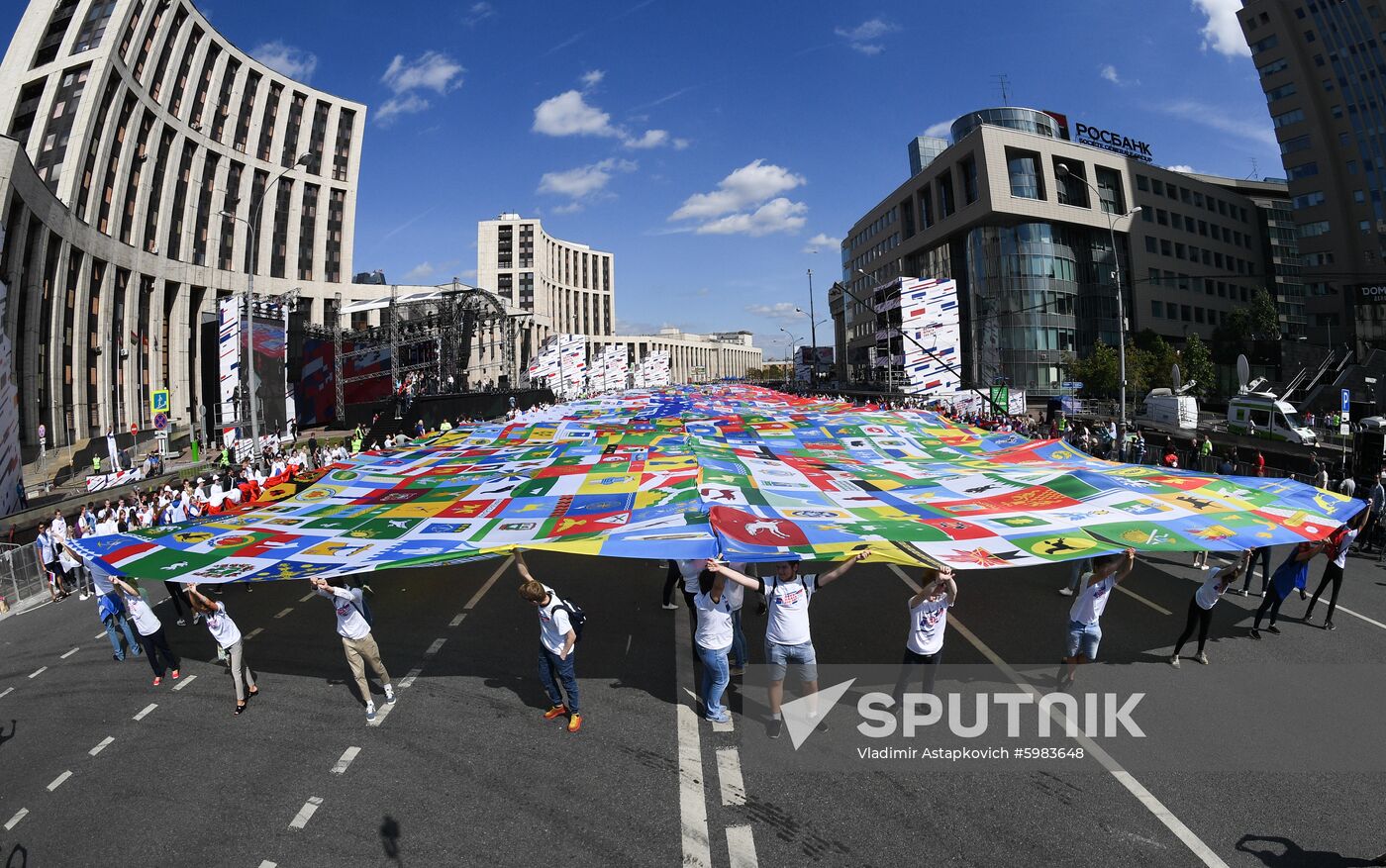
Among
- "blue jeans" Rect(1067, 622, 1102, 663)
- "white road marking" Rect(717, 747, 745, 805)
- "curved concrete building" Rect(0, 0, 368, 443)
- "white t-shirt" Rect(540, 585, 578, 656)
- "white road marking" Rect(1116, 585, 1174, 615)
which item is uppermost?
"curved concrete building" Rect(0, 0, 368, 443)

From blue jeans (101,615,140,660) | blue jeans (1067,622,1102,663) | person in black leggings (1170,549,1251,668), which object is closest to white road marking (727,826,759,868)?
blue jeans (1067,622,1102,663)

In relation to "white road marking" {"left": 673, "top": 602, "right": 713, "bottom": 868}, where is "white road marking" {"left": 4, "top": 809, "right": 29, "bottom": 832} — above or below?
above

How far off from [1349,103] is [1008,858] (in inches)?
3721

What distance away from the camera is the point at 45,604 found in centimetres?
1453

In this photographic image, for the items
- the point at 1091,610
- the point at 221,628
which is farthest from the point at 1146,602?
the point at 221,628

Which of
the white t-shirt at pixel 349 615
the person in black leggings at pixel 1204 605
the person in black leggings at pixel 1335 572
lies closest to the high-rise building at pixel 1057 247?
the person in black leggings at pixel 1335 572

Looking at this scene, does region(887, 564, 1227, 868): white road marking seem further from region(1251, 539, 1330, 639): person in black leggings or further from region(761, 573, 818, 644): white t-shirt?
region(1251, 539, 1330, 639): person in black leggings

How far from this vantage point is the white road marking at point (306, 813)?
5.79 meters

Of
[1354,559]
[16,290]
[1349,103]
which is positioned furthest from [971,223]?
[16,290]

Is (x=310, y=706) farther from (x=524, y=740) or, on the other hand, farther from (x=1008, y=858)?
(x=1008, y=858)

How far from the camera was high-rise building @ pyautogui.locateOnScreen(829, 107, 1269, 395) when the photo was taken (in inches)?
2830

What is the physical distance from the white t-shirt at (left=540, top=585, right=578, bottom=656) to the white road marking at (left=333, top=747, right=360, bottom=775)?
221 centimetres

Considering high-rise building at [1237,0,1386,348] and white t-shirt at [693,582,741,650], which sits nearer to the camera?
white t-shirt at [693,582,741,650]

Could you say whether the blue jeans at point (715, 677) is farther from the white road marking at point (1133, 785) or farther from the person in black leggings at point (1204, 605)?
the person in black leggings at point (1204, 605)
